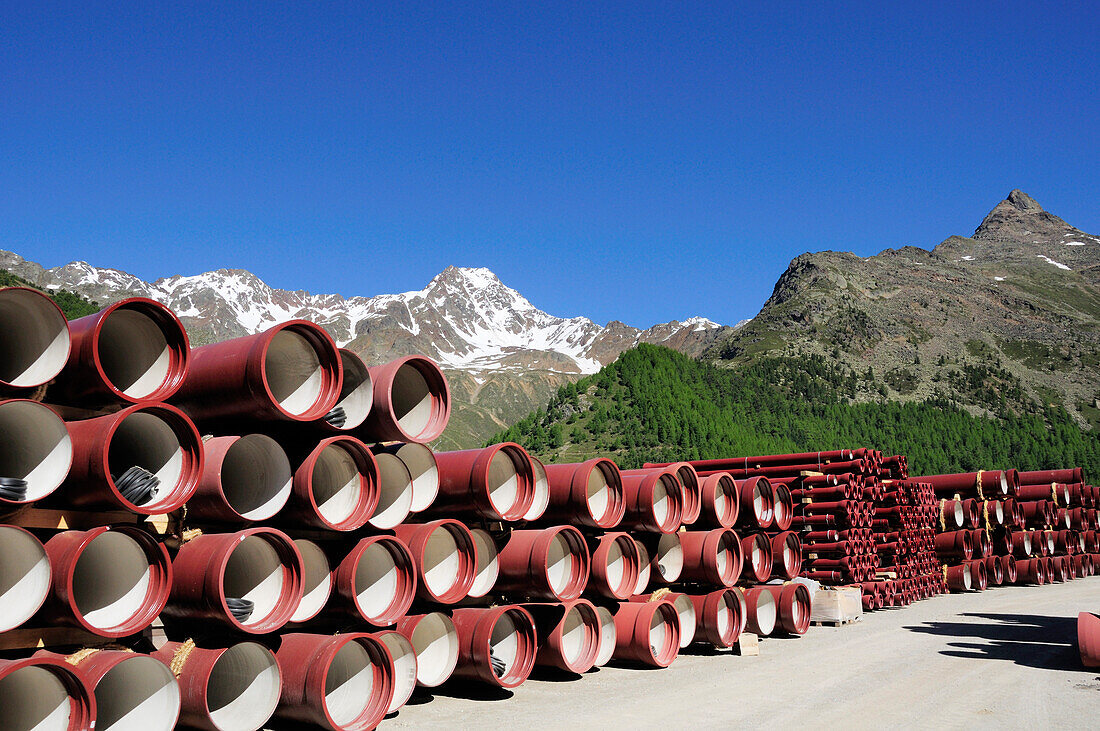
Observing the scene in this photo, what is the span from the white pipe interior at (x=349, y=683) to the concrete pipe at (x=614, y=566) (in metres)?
3.92

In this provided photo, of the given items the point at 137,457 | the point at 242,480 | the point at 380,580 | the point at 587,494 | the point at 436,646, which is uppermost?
the point at 137,457

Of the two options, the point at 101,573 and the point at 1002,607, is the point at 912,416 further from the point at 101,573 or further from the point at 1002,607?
the point at 101,573

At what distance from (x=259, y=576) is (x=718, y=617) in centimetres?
774

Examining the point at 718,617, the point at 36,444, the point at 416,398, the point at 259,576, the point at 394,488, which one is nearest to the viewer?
the point at 36,444

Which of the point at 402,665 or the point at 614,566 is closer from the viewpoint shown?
the point at 402,665

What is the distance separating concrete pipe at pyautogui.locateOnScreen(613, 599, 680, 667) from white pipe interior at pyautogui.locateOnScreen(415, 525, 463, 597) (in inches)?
125

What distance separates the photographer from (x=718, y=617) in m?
13.2

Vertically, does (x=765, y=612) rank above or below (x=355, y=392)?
below

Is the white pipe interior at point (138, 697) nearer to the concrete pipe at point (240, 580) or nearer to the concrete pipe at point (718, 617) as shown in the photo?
the concrete pipe at point (240, 580)

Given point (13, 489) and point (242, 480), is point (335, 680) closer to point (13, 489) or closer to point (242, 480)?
point (242, 480)

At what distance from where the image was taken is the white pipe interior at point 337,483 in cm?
867

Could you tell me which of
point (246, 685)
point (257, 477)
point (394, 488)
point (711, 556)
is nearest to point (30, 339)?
point (257, 477)

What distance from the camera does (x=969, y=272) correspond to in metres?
188

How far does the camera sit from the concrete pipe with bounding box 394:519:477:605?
31.4ft
